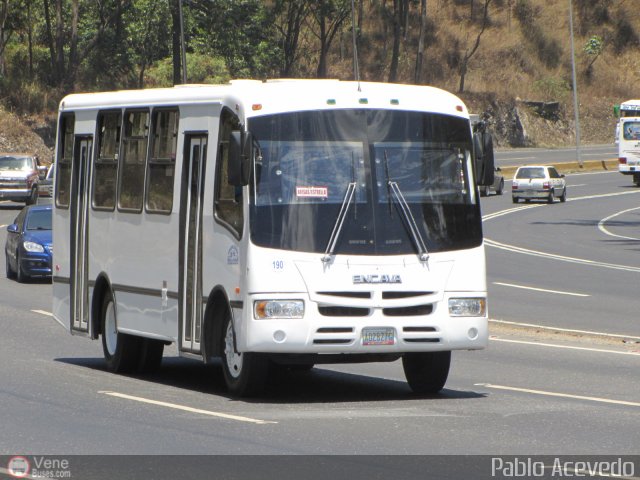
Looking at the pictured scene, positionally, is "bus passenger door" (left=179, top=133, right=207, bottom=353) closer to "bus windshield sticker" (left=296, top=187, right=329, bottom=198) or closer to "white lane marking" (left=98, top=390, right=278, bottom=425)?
"white lane marking" (left=98, top=390, right=278, bottom=425)

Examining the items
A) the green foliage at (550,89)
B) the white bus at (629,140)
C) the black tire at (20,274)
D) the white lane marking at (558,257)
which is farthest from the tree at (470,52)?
the black tire at (20,274)

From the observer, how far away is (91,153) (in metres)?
15.8

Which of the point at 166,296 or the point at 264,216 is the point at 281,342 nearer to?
the point at 264,216

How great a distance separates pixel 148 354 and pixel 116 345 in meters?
0.36

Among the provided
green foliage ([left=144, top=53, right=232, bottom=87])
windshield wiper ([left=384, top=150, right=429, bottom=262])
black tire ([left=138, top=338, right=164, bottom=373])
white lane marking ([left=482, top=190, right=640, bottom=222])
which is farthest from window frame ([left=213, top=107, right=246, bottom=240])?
green foliage ([left=144, top=53, right=232, bottom=87])

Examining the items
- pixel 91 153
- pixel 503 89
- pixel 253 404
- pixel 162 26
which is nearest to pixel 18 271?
pixel 91 153

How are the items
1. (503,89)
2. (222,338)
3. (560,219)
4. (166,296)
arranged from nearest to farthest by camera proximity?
(222,338) → (166,296) → (560,219) → (503,89)

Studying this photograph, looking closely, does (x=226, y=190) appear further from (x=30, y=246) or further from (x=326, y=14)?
(x=326, y=14)

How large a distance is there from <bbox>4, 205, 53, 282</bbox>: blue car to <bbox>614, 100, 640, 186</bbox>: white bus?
45.7 meters

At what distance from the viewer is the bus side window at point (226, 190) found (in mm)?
12336

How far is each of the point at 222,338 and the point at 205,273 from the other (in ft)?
2.14

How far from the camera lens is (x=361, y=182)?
12.3 m

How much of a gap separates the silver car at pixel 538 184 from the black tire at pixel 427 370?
45915 mm

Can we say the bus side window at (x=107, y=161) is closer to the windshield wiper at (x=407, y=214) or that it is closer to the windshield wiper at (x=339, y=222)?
the windshield wiper at (x=339, y=222)
